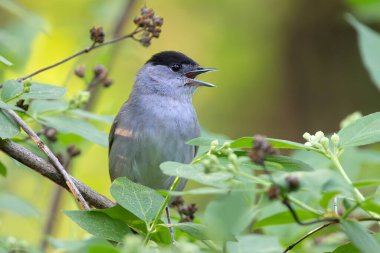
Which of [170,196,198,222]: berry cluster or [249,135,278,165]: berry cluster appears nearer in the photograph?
[249,135,278,165]: berry cluster

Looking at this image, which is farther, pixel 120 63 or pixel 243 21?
pixel 243 21

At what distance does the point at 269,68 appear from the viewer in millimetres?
9641

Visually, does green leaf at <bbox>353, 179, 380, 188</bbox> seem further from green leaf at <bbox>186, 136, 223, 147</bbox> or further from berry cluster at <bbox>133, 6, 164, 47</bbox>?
berry cluster at <bbox>133, 6, 164, 47</bbox>

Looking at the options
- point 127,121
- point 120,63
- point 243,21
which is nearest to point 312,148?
point 127,121

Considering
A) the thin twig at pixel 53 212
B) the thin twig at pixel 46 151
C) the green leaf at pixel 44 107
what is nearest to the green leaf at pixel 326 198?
the thin twig at pixel 46 151

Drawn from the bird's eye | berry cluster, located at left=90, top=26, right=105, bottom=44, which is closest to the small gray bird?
the bird's eye

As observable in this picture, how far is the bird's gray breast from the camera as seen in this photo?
4562mm

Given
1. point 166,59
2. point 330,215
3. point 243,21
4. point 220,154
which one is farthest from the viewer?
point 243,21

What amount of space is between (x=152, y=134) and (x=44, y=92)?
1.91m

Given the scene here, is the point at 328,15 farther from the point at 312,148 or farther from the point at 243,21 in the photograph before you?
the point at 312,148

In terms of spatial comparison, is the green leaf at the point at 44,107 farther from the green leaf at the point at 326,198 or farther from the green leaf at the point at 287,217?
the green leaf at the point at 326,198

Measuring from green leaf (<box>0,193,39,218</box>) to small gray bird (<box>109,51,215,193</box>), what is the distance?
1.16 metres

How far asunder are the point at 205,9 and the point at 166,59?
3.88 m

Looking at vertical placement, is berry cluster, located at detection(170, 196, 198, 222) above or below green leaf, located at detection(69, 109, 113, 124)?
below
